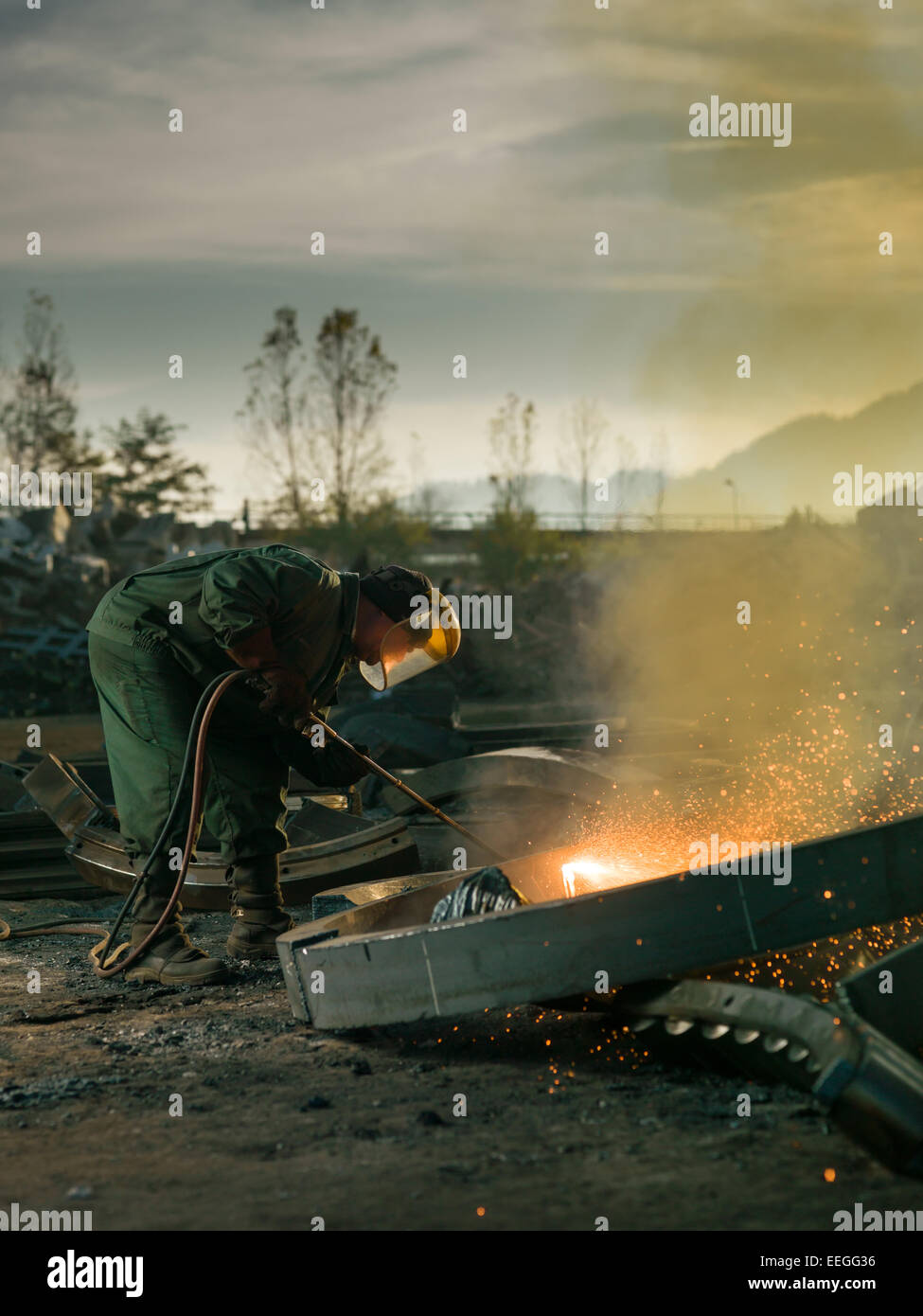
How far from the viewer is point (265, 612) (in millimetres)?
4324

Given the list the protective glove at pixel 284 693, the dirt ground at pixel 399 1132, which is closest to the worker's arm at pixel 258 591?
the protective glove at pixel 284 693

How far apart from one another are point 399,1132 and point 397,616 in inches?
90.5

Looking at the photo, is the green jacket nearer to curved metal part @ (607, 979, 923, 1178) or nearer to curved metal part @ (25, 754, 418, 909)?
curved metal part @ (25, 754, 418, 909)

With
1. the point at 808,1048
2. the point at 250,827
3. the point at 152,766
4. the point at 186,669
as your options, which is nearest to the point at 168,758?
the point at 152,766

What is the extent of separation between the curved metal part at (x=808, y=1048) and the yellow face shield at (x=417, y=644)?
72.6 inches

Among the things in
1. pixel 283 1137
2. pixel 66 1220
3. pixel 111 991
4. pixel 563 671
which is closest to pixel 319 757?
pixel 111 991

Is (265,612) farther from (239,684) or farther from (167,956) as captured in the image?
(167,956)

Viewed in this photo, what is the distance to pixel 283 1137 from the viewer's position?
291cm

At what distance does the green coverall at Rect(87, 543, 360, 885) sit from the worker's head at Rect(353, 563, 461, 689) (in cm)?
9

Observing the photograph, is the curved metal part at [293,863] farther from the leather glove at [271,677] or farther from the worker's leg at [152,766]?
the leather glove at [271,677]

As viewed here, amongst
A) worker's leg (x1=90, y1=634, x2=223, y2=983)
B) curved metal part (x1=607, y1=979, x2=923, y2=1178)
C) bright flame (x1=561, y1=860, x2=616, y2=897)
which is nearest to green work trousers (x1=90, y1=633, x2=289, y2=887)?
worker's leg (x1=90, y1=634, x2=223, y2=983)

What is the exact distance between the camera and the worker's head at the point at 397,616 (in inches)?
188

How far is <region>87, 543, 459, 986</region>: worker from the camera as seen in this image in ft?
14.5
